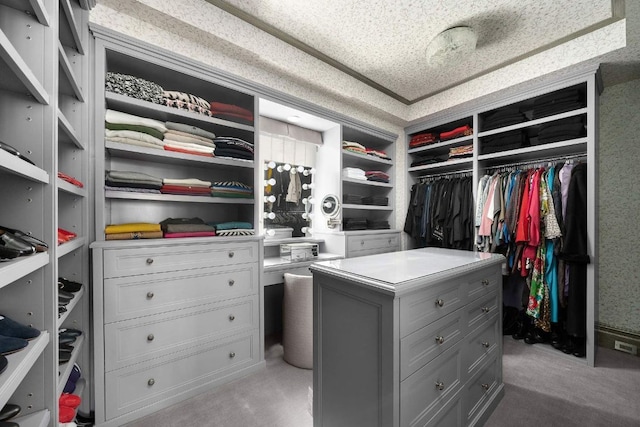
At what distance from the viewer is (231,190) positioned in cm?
208

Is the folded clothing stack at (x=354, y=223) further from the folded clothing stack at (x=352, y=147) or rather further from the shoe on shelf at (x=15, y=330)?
the shoe on shelf at (x=15, y=330)

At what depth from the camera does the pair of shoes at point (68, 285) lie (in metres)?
1.35

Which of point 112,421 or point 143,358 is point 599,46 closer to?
point 143,358

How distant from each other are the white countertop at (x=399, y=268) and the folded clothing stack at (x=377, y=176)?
1.81m

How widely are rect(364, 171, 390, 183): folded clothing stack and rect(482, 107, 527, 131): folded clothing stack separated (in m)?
1.19

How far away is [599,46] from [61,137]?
372 cm

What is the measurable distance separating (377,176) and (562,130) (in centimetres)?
177

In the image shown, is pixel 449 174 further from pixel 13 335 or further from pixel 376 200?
pixel 13 335

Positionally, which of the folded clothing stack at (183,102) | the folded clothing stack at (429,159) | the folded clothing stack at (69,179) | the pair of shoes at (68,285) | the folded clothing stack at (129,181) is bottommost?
the pair of shoes at (68,285)

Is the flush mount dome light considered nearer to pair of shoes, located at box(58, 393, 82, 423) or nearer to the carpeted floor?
the carpeted floor

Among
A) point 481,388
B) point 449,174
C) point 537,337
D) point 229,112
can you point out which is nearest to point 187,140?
point 229,112

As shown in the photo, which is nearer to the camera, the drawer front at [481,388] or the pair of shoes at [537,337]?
the drawer front at [481,388]

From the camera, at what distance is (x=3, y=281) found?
2.06 feet

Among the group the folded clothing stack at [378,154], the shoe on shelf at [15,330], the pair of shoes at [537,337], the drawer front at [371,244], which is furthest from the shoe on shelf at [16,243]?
the pair of shoes at [537,337]
